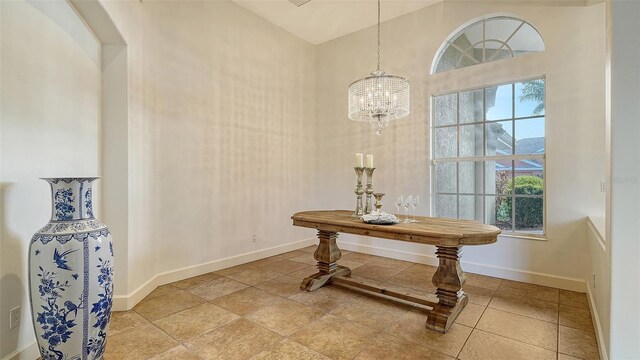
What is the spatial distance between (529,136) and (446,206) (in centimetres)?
123

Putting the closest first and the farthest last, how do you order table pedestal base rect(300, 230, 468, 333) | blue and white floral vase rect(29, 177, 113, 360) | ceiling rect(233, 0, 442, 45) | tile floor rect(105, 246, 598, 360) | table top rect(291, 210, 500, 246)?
blue and white floral vase rect(29, 177, 113, 360), tile floor rect(105, 246, 598, 360), table top rect(291, 210, 500, 246), table pedestal base rect(300, 230, 468, 333), ceiling rect(233, 0, 442, 45)

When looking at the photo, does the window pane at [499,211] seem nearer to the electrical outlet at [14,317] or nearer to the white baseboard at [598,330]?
the white baseboard at [598,330]

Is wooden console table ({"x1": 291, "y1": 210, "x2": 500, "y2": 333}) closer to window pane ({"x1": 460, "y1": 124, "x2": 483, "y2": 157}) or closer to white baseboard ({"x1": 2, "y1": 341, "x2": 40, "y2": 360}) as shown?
window pane ({"x1": 460, "y1": 124, "x2": 483, "y2": 157})

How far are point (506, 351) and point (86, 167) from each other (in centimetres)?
339

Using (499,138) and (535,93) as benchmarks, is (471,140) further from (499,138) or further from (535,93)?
(535,93)

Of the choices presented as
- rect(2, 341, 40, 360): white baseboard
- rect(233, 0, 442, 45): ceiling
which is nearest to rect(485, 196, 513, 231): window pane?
rect(233, 0, 442, 45): ceiling

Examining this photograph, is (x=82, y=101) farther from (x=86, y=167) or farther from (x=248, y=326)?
(x=248, y=326)

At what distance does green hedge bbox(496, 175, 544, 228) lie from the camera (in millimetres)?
3273

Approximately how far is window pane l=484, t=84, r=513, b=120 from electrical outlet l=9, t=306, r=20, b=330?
4.53 m

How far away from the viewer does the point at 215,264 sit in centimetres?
366

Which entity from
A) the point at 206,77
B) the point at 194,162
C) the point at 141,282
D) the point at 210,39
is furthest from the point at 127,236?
the point at 210,39

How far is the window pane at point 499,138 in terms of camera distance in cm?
343

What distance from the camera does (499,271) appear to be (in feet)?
11.2

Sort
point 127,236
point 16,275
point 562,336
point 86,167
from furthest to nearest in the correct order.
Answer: point 127,236 → point 86,167 → point 562,336 → point 16,275
